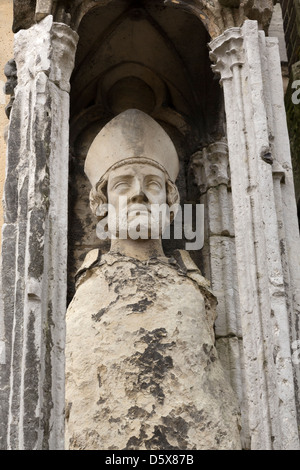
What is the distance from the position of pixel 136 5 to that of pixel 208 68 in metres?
0.62

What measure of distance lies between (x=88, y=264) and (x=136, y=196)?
1.56 feet

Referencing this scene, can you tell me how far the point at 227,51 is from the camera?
6.56m

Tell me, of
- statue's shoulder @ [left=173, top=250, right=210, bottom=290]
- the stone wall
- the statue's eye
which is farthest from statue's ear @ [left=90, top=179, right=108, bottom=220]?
the stone wall

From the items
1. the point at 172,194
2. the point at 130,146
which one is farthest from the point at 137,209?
the point at 130,146

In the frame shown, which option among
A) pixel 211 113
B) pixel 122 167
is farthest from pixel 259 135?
pixel 211 113

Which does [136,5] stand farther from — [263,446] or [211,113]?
[263,446]

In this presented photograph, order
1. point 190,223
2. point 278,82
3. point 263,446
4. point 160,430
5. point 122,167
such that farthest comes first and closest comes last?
point 190,223 < point 122,167 < point 278,82 < point 160,430 < point 263,446

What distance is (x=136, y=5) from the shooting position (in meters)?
7.59

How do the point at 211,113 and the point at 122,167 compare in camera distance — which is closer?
the point at 122,167

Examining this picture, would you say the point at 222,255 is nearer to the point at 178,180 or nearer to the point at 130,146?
the point at 178,180

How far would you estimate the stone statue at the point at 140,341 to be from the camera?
596 cm

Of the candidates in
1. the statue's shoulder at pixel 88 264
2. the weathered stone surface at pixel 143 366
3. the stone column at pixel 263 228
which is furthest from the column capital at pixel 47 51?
the weathered stone surface at pixel 143 366

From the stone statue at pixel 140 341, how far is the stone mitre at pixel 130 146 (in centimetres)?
1

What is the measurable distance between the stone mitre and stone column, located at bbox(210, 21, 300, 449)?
0.71m
